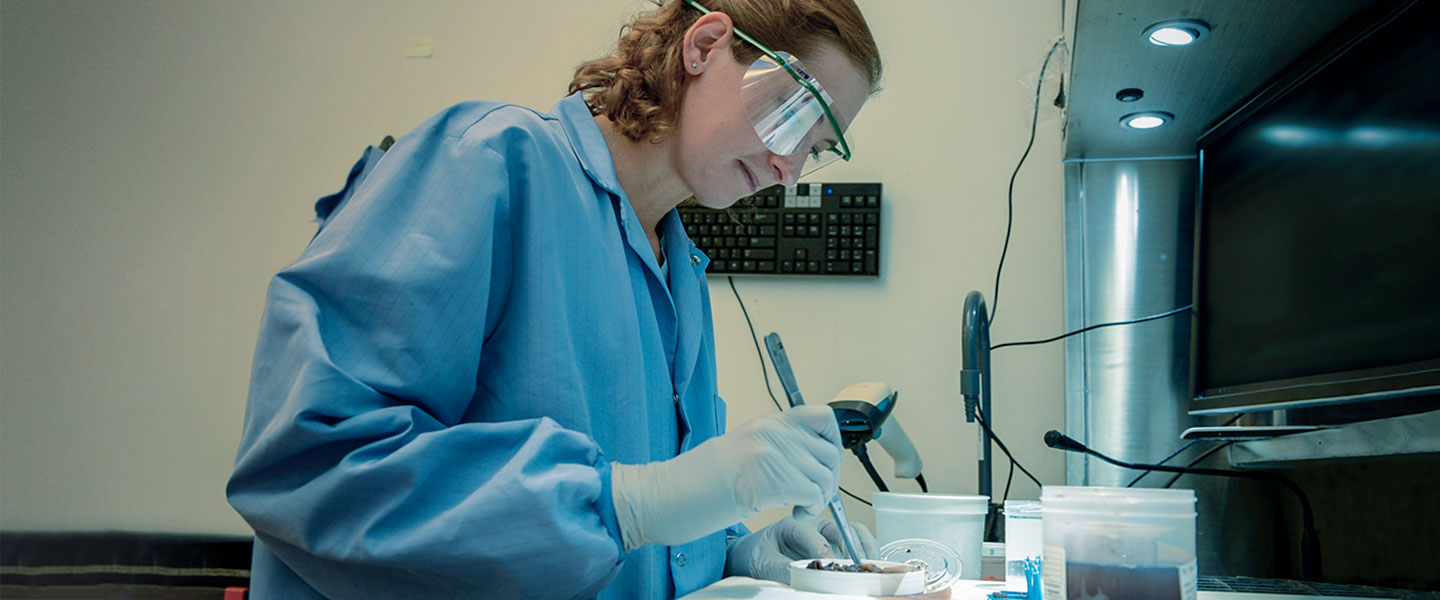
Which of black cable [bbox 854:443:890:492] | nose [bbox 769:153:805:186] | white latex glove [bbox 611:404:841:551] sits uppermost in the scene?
nose [bbox 769:153:805:186]

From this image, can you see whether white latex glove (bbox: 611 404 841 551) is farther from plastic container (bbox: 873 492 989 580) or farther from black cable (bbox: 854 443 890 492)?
black cable (bbox: 854 443 890 492)

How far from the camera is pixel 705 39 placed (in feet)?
3.41

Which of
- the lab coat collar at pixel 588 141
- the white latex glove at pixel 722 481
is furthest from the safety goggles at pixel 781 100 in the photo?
the white latex glove at pixel 722 481

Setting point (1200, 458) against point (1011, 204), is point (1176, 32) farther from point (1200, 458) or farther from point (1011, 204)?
point (1200, 458)

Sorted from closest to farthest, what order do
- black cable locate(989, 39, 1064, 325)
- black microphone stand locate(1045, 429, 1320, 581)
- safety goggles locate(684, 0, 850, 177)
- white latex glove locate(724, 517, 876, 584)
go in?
safety goggles locate(684, 0, 850, 177), white latex glove locate(724, 517, 876, 584), black microphone stand locate(1045, 429, 1320, 581), black cable locate(989, 39, 1064, 325)

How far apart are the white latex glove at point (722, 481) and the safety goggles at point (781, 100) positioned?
0.32m

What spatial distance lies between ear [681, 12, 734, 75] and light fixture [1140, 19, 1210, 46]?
62cm

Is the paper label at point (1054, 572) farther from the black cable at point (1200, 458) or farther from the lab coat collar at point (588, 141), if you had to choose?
the black cable at point (1200, 458)

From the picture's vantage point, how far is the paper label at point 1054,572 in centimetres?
68

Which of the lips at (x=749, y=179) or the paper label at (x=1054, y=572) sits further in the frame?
the lips at (x=749, y=179)

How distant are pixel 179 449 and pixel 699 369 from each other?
61.6 inches

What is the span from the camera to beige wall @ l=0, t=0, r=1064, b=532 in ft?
6.14

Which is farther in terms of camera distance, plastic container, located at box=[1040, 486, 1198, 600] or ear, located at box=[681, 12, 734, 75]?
ear, located at box=[681, 12, 734, 75]

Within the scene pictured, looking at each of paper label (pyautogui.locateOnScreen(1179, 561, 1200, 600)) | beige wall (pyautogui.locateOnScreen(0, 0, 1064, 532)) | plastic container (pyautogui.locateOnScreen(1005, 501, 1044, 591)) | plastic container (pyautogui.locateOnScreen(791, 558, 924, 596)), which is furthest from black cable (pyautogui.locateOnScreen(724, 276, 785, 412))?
paper label (pyautogui.locateOnScreen(1179, 561, 1200, 600))
